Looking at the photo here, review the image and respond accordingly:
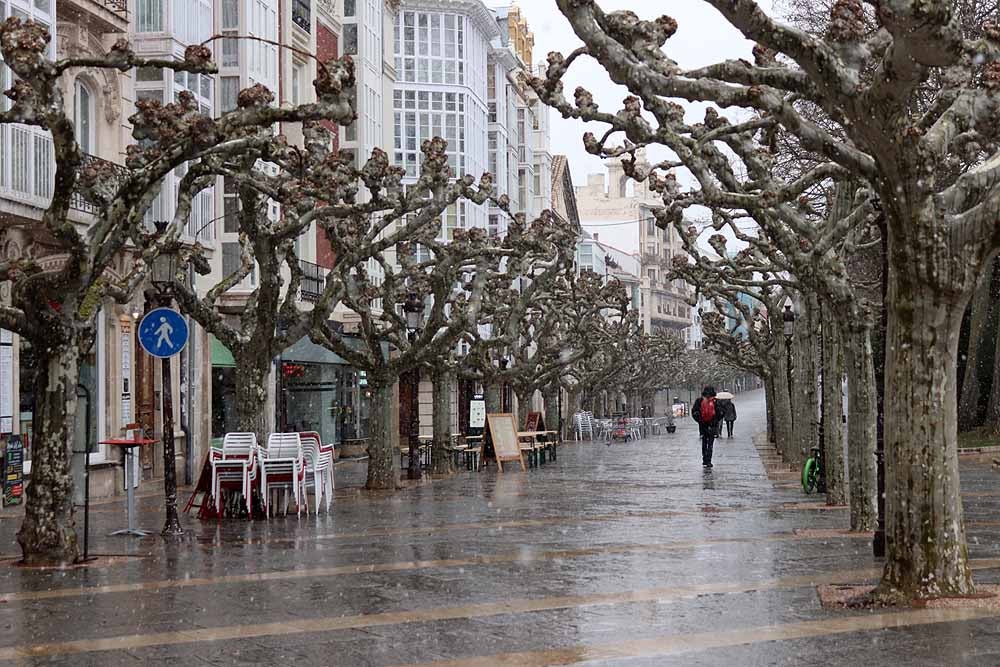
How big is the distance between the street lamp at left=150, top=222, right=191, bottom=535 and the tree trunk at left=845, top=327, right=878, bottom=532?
7.91 meters

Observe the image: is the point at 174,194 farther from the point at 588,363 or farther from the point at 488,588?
the point at 588,363

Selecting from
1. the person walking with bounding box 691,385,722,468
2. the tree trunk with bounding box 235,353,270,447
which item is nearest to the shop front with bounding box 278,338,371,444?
the person walking with bounding box 691,385,722,468

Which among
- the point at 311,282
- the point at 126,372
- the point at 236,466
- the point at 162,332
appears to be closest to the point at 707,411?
the point at 311,282

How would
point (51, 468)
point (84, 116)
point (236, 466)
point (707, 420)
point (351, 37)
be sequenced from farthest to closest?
point (351, 37)
point (707, 420)
point (84, 116)
point (236, 466)
point (51, 468)

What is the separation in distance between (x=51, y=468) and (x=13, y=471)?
8.25m

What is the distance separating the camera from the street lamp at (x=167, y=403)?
16578 mm

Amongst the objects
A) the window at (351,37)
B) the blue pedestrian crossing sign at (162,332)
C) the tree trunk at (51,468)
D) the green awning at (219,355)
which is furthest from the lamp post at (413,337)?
the window at (351,37)

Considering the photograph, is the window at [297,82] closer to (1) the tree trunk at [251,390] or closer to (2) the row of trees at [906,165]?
(1) the tree trunk at [251,390]

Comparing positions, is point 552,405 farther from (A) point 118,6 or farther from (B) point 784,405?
(A) point 118,6

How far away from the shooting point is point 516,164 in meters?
75.9

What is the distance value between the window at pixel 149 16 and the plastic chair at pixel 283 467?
11114mm

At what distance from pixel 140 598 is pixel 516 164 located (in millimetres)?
65755

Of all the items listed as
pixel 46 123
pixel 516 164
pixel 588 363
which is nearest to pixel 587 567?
pixel 46 123

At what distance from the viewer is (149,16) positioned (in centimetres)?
2727
